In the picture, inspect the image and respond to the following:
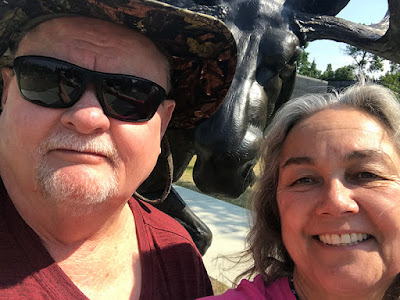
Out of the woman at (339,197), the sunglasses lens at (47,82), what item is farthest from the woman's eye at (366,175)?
the sunglasses lens at (47,82)

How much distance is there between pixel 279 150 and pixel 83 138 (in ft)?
2.22

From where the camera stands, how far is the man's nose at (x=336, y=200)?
116cm

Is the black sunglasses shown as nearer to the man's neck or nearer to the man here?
the man

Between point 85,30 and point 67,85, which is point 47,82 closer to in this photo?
point 67,85

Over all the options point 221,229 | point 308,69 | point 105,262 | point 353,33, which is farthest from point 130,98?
point 308,69

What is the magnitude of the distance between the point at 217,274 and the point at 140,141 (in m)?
2.87

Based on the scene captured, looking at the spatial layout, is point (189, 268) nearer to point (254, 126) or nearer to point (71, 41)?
point (71, 41)

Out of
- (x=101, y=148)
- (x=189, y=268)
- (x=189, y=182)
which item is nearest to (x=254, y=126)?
(x=189, y=268)

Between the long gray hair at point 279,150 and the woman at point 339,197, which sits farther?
the long gray hair at point 279,150

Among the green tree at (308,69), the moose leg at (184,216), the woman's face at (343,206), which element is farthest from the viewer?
the green tree at (308,69)

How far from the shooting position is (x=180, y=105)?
1914 millimetres

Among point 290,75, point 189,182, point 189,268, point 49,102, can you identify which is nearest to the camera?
point 49,102

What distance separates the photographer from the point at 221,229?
5355 mm

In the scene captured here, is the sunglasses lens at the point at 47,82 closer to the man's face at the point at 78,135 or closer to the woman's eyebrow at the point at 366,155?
the man's face at the point at 78,135
